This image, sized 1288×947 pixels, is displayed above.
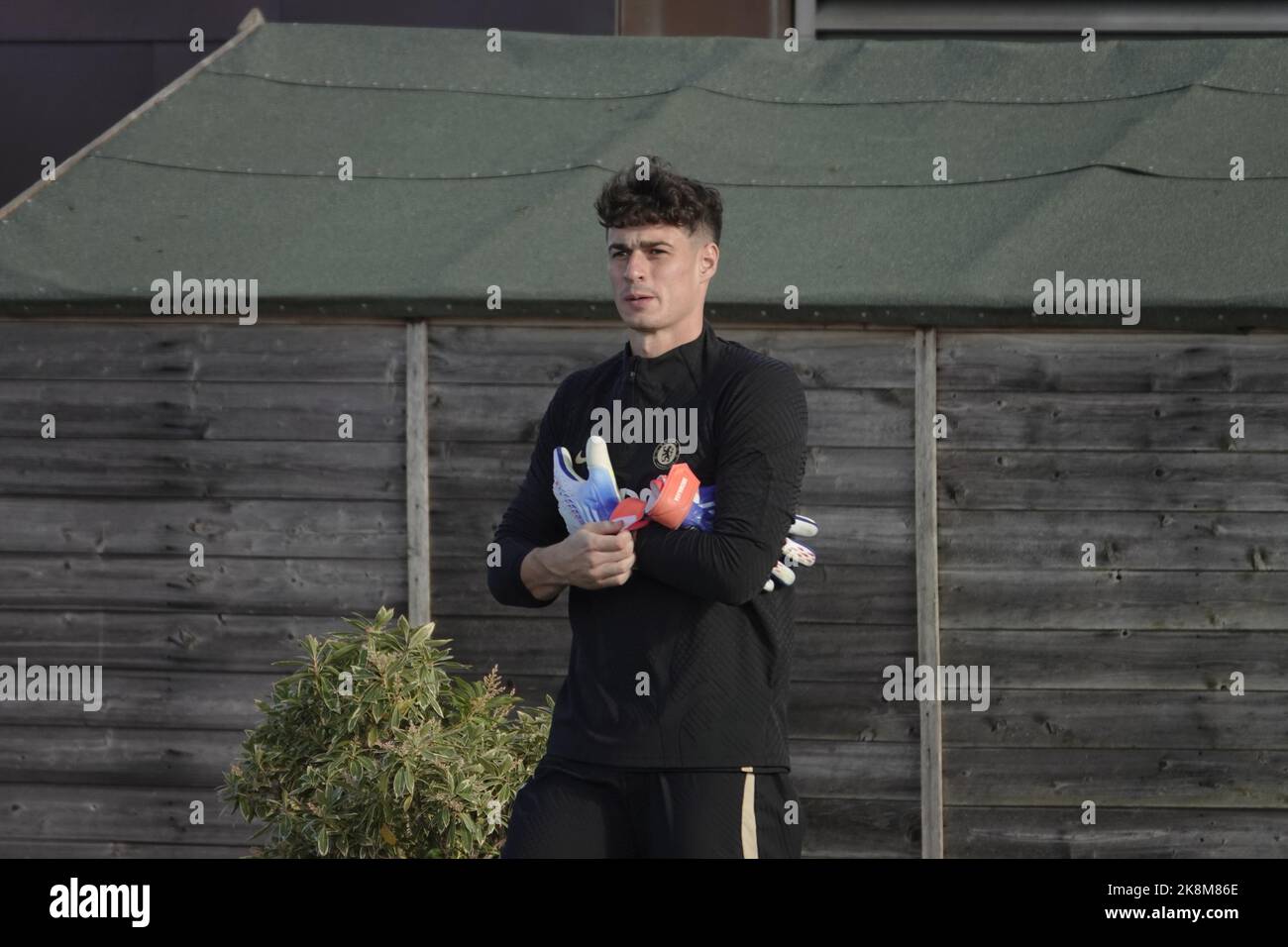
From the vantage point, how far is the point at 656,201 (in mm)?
3682

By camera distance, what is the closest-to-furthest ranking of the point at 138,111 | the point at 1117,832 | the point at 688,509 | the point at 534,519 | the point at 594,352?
the point at 688,509 < the point at 534,519 < the point at 1117,832 < the point at 594,352 < the point at 138,111

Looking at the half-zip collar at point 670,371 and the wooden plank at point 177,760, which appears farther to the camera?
the wooden plank at point 177,760

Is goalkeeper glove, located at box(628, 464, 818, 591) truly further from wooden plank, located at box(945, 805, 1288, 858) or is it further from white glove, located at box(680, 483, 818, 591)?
wooden plank, located at box(945, 805, 1288, 858)

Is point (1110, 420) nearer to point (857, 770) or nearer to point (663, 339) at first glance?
point (857, 770)

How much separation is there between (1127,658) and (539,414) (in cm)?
274

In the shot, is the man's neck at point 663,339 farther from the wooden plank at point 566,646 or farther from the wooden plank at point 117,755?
the wooden plank at point 117,755

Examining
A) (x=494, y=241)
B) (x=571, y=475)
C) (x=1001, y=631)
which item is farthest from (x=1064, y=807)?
(x=571, y=475)

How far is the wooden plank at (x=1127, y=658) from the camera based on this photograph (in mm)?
7008

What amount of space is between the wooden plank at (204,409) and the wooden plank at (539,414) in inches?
6.1

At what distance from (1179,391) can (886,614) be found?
5.16ft

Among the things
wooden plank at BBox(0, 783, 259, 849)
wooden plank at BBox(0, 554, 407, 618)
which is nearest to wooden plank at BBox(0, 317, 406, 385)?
wooden plank at BBox(0, 554, 407, 618)

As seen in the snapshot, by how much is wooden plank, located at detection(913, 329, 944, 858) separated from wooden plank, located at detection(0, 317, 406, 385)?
2.28 meters

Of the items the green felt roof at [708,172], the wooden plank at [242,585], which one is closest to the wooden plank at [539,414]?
the green felt roof at [708,172]

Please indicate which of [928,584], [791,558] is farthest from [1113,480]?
[791,558]
